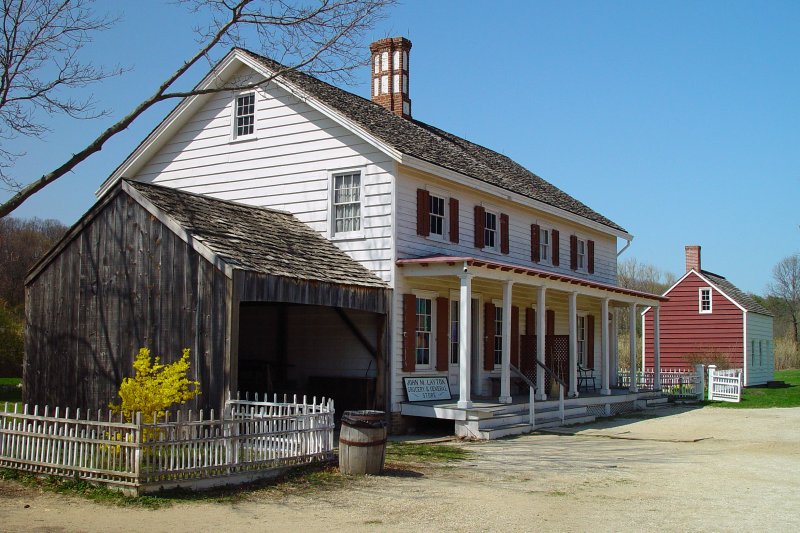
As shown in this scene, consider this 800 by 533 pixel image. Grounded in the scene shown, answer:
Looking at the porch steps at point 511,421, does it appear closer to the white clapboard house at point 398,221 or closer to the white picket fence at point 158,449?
the white clapboard house at point 398,221

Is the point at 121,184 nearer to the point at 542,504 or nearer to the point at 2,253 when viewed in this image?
the point at 542,504

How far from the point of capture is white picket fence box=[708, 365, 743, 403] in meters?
29.8

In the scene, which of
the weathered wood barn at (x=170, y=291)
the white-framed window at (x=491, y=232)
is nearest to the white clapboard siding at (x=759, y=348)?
the white-framed window at (x=491, y=232)

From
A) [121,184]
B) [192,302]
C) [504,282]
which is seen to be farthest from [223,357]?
[504,282]

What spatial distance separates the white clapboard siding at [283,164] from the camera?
1806cm

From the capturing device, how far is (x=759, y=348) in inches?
1571

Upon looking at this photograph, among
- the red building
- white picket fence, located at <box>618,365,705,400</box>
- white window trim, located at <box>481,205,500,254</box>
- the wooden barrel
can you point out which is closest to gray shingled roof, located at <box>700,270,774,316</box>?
the red building

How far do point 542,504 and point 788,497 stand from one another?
3.68 metres

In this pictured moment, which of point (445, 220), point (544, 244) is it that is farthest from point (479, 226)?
point (544, 244)

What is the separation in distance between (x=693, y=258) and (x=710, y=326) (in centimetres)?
332

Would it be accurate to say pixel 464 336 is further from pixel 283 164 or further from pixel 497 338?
pixel 283 164

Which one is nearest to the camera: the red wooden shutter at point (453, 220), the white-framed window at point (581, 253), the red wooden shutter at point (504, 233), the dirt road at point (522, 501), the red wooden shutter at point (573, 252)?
the dirt road at point (522, 501)

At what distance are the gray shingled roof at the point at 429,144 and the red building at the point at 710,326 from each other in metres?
12.8

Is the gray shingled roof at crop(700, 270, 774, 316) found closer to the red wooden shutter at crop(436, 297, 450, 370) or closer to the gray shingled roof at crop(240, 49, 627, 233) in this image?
the gray shingled roof at crop(240, 49, 627, 233)
